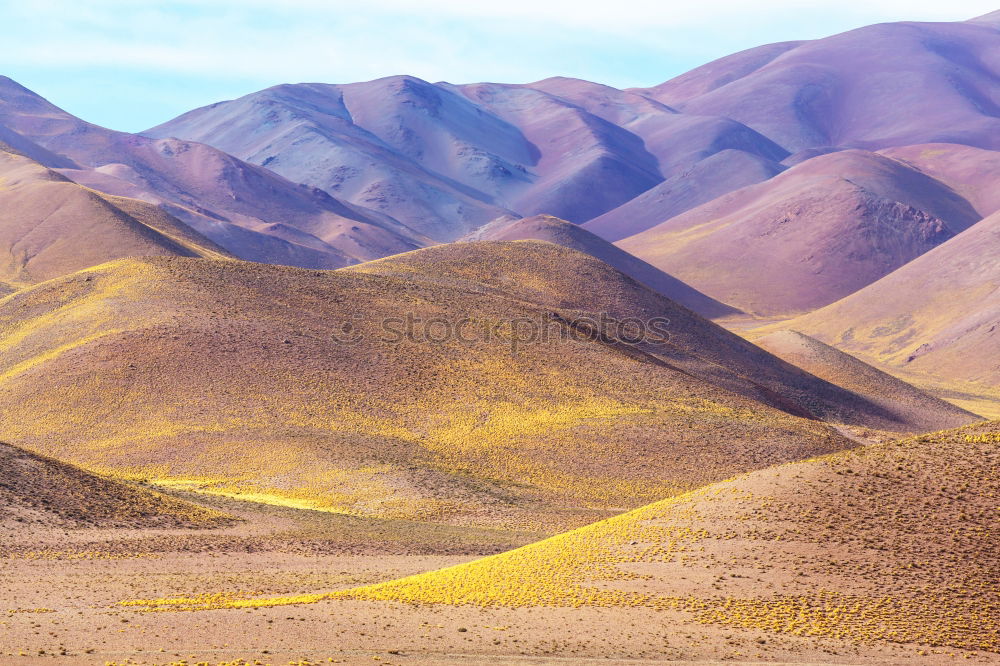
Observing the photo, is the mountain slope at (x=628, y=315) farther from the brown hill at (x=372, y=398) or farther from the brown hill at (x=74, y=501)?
the brown hill at (x=74, y=501)

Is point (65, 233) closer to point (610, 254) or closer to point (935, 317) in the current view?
point (610, 254)

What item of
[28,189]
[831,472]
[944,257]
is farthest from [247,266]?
[944,257]

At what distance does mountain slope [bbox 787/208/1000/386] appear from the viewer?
115062 mm

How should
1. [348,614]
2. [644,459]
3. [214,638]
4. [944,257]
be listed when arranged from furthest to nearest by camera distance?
[944,257] < [644,459] < [348,614] < [214,638]

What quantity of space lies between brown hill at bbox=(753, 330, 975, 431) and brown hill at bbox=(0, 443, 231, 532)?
178 feet


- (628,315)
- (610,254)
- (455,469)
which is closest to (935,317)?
(610,254)

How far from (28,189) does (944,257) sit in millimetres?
107541

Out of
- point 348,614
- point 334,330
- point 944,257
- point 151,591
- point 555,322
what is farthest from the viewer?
point 944,257

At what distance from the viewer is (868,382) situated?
85688 mm

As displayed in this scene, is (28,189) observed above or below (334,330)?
above

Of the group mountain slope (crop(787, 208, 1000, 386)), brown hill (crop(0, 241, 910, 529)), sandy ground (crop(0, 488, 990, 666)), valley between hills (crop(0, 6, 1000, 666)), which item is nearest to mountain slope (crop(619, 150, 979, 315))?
mountain slope (crop(787, 208, 1000, 386))

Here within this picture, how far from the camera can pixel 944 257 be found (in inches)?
5433

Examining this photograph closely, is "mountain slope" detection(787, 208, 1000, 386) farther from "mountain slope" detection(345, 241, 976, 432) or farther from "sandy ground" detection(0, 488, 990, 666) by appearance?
"sandy ground" detection(0, 488, 990, 666)

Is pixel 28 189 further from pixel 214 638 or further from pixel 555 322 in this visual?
pixel 214 638
